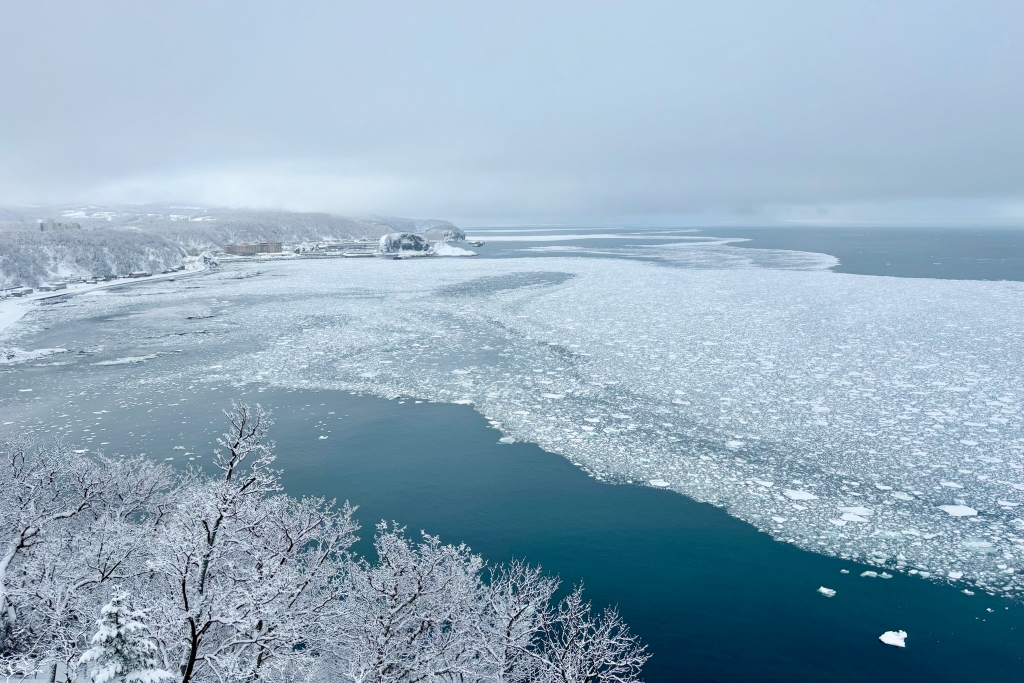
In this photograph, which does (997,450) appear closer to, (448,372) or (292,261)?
(448,372)

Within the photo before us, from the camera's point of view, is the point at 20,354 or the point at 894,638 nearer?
the point at 894,638

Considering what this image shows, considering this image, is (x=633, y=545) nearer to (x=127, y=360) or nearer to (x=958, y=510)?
(x=958, y=510)

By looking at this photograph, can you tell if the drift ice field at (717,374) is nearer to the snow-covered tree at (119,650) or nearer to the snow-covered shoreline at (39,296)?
the snow-covered shoreline at (39,296)

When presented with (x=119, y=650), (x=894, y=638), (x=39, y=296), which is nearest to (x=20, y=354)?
(x=39, y=296)

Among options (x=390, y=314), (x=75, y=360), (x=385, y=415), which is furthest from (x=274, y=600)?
(x=390, y=314)

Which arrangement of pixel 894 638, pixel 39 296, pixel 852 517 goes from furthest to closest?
pixel 39 296 → pixel 852 517 → pixel 894 638

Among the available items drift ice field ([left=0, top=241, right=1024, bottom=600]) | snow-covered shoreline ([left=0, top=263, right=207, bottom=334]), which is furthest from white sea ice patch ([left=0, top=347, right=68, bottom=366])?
snow-covered shoreline ([left=0, top=263, right=207, bottom=334])
